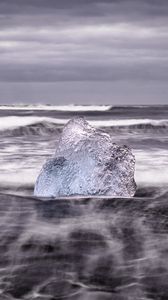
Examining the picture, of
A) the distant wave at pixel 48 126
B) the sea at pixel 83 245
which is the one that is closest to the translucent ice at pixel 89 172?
the sea at pixel 83 245

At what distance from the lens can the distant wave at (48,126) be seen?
23467mm

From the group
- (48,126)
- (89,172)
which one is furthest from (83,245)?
(48,126)

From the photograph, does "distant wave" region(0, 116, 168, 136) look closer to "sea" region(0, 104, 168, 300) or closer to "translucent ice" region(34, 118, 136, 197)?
"sea" region(0, 104, 168, 300)

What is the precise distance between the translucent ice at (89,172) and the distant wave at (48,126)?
14548mm

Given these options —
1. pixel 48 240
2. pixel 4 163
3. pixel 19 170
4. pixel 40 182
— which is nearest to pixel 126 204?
pixel 40 182

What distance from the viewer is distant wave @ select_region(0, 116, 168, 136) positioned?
23467mm

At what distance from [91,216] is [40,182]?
4.11 feet

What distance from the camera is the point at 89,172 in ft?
24.6

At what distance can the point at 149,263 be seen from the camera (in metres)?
5.08

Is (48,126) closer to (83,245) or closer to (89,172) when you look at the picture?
(89,172)

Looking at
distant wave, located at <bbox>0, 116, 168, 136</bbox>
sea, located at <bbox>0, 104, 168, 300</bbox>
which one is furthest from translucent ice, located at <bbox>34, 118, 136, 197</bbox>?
distant wave, located at <bbox>0, 116, 168, 136</bbox>

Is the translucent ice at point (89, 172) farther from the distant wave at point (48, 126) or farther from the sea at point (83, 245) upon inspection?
the distant wave at point (48, 126)

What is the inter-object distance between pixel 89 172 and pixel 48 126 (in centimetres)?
1853

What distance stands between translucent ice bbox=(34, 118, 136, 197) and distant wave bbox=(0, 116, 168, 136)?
1455 centimetres
